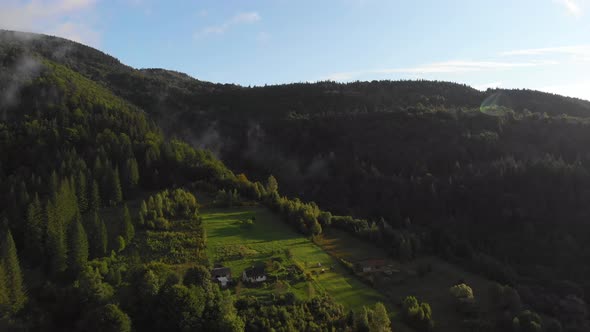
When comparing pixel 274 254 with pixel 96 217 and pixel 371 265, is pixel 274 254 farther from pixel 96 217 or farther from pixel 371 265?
pixel 96 217

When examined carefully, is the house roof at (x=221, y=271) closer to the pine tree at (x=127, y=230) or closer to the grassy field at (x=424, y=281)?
the pine tree at (x=127, y=230)

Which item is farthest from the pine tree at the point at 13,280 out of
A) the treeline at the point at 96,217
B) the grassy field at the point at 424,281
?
the grassy field at the point at 424,281

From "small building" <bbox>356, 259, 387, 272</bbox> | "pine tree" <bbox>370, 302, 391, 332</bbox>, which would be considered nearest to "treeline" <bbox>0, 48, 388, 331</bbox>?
"pine tree" <bbox>370, 302, 391, 332</bbox>

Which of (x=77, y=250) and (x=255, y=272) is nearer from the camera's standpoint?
(x=77, y=250)

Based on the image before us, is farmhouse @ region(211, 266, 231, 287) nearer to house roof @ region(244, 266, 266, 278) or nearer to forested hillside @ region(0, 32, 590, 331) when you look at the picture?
house roof @ region(244, 266, 266, 278)

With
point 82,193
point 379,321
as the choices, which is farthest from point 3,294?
point 379,321

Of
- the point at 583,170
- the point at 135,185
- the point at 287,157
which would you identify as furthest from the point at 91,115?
the point at 583,170

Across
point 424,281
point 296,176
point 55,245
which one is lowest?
point 424,281
